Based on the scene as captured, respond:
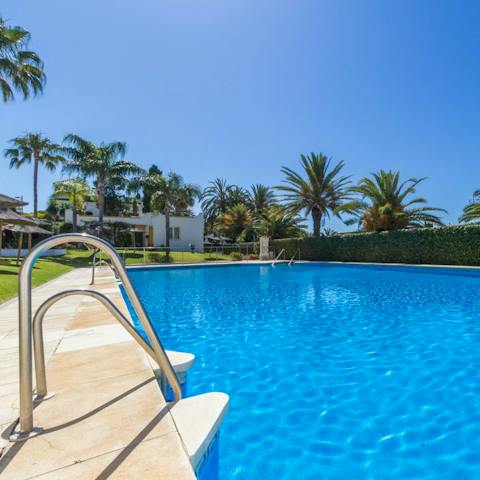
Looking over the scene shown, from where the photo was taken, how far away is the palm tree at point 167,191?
25.2 metres

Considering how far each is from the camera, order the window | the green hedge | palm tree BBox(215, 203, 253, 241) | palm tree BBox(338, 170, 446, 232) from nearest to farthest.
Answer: the green hedge
palm tree BBox(338, 170, 446, 232)
the window
palm tree BBox(215, 203, 253, 241)

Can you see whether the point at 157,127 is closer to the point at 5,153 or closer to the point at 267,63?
the point at 267,63

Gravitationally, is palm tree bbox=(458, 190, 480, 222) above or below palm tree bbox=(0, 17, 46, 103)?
below

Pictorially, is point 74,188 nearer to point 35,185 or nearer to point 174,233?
point 35,185

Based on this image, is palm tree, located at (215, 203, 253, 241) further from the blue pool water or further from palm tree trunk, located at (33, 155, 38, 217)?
the blue pool water

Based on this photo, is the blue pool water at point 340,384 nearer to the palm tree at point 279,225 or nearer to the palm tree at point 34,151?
the palm tree at point 279,225

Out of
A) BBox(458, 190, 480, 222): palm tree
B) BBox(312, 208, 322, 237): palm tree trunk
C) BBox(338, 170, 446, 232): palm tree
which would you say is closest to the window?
BBox(312, 208, 322, 237): palm tree trunk

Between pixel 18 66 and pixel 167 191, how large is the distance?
40.0ft

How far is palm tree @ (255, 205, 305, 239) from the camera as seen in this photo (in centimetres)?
3034

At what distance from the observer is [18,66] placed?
57.1 ft

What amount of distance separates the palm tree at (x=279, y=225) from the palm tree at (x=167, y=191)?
831 centimetres

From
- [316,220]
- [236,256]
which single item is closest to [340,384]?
[236,256]

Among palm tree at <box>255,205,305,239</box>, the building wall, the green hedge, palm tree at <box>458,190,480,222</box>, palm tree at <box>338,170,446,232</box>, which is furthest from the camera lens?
the building wall

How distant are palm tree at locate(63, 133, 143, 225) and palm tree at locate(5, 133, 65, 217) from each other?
4539 millimetres
